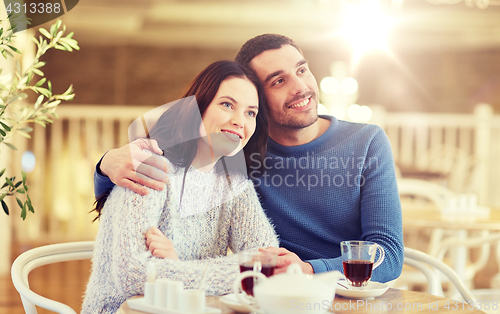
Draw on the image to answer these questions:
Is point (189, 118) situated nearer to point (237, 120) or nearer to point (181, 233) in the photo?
point (237, 120)

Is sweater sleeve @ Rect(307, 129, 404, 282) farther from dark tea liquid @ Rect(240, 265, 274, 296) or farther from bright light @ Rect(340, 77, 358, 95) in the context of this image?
bright light @ Rect(340, 77, 358, 95)

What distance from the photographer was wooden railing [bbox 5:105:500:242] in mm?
3805

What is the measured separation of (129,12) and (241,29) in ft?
3.93

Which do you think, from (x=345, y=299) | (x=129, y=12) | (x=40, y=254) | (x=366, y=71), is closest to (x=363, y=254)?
(x=345, y=299)

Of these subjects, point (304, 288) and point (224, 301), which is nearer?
point (304, 288)

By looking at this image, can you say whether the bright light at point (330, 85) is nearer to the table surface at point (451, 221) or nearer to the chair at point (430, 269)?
the table surface at point (451, 221)

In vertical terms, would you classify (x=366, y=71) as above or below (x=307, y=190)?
above

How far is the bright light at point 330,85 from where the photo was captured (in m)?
3.40

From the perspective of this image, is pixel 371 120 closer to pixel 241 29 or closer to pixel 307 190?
pixel 241 29

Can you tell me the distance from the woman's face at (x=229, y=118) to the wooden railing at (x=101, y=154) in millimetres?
2823

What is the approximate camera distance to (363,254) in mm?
757

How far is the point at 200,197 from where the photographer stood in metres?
0.98

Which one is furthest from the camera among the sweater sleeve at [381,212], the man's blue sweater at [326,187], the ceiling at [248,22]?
the ceiling at [248,22]

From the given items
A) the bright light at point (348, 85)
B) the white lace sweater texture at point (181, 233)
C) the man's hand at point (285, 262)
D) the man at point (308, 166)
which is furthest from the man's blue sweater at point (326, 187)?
the bright light at point (348, 85)
